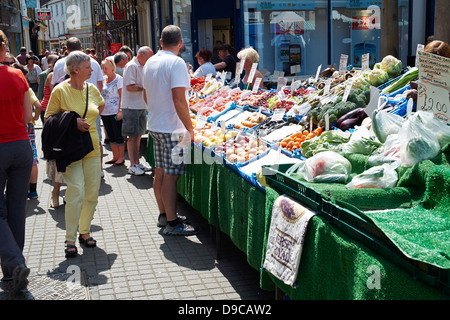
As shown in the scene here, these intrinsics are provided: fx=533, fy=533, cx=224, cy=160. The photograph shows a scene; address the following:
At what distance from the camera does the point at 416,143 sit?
3.21 m

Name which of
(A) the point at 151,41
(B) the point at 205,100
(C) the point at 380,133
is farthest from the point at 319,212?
(A) the point at 151,41

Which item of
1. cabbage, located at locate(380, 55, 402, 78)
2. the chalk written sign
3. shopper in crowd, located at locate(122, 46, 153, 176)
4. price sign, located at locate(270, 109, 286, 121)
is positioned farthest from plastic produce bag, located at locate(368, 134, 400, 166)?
shopper in crowd, located at locate(122, 46, 153, 176)

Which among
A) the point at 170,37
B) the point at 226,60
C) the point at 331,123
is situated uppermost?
Result: the point at 170,37

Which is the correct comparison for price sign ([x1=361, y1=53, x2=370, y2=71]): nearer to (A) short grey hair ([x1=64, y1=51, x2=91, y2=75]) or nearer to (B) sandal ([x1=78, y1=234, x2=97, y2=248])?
(A) short grey hair ([x1=64, y1=51, x2=91, y2=75])

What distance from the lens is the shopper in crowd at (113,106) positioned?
29.3 feet

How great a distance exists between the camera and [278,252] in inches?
133

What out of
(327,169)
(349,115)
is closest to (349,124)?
(349,115)

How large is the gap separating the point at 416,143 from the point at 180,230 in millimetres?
3081

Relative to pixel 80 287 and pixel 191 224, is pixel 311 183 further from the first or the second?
pixel 191 224

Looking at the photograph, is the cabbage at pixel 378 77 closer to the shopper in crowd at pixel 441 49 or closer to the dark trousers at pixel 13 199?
the shopper in crowd at pixel 441 49

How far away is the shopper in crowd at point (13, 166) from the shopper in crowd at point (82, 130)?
610 millimetres

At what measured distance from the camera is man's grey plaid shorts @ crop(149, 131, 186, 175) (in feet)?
17.8

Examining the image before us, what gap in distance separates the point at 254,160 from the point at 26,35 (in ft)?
176

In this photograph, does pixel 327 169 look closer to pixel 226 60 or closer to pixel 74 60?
pixel 74 60
